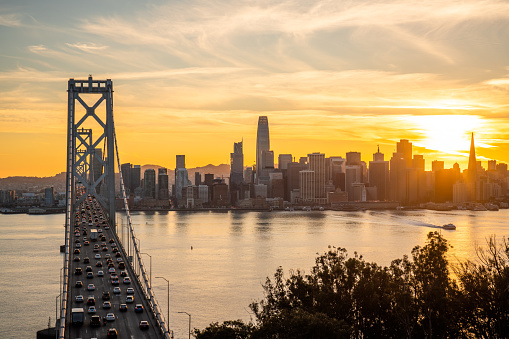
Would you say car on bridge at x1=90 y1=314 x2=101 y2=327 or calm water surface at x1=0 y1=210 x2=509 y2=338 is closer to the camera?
car on bridge at x1=90 y1=314 x2=101 y2=327

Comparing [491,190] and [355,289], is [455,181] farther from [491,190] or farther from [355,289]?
[355,289]

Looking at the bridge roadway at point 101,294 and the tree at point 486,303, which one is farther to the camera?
the bridge roadway at point 101,294

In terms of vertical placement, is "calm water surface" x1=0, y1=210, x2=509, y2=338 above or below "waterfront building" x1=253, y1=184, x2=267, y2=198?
below

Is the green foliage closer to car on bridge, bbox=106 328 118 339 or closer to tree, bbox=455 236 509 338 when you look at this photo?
tree, bbox=455 236 509 338

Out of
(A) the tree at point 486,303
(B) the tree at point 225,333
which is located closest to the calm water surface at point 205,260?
(B) the tree at point 225,333

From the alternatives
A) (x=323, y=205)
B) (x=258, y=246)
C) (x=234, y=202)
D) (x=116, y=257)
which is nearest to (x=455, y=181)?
(x=323, y=205)

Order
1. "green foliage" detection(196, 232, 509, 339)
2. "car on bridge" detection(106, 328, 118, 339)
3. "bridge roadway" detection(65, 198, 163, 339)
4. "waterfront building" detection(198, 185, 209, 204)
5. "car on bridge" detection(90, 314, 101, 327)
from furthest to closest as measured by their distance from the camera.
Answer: "waterfront building" detection(198, 185, 209, 204)
"car on bridge" detection(90, 314, 101, 327)
"bridge roadway" detection(65, 198, 163, 339)
"car on bridge" detection(106, 328, 118, 339)
"green foliage" detection(196, 232, 509, 339)

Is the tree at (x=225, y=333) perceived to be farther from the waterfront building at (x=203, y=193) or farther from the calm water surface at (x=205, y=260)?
the waterfront building at (x=203, y=193)

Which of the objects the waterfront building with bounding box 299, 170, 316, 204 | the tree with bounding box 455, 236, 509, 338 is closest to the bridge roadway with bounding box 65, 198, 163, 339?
the tree with bounding box 455, 236, 509, 338

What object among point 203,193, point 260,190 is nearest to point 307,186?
point 260,190
